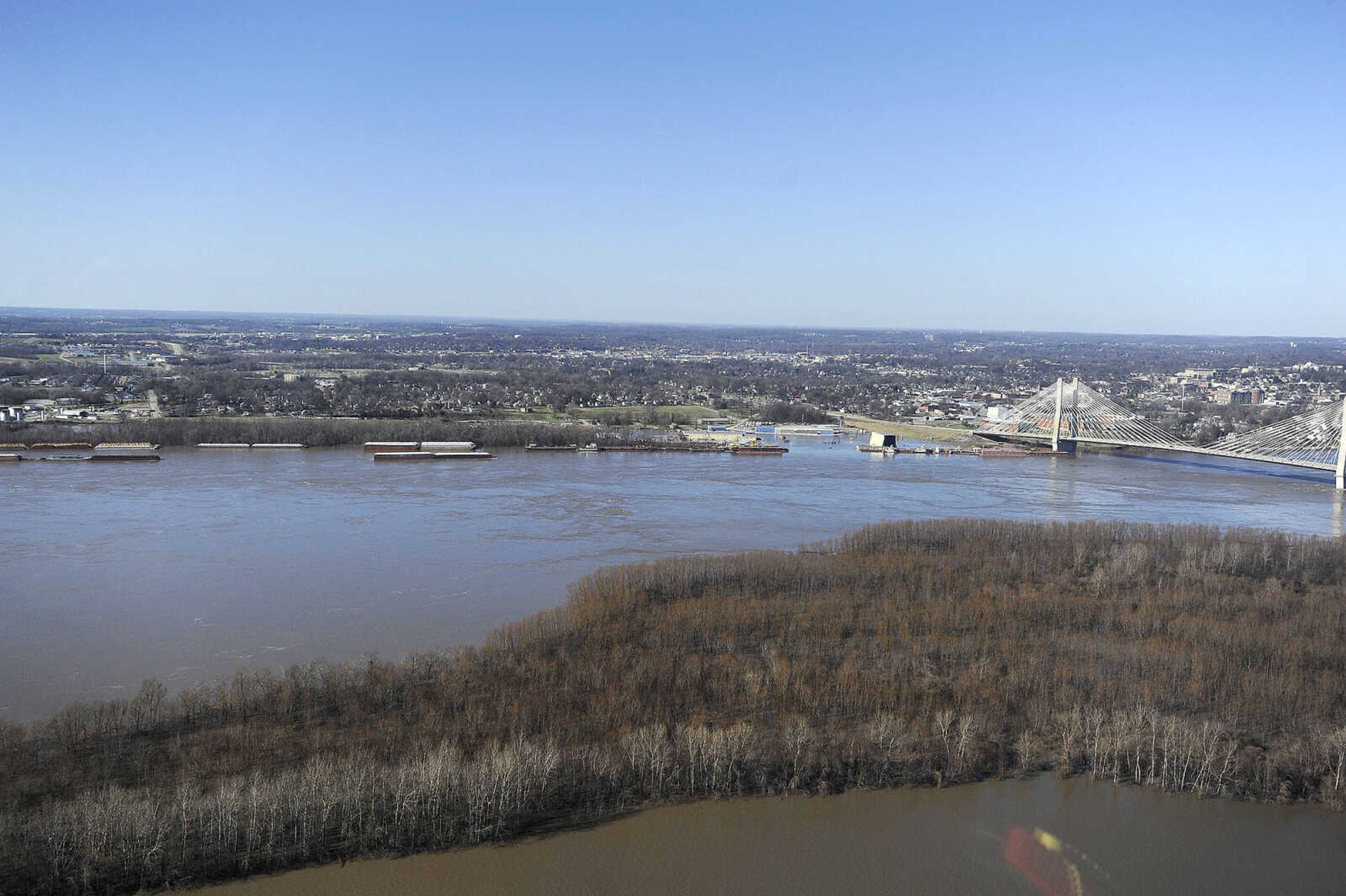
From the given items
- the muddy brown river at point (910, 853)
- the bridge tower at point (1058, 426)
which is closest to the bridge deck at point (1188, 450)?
the bridge tower at point (1058, 426)

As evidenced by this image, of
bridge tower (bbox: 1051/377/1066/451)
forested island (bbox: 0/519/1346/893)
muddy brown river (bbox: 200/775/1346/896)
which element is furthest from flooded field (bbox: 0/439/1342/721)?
muddy brown river (bbox: 200/775/1346/896)

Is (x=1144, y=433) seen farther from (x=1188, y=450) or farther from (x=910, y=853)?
(x=910, y=853)

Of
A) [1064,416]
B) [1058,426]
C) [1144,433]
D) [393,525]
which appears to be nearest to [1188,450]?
[1144,433]

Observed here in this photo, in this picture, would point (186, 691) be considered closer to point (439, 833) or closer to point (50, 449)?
point (439, 833)

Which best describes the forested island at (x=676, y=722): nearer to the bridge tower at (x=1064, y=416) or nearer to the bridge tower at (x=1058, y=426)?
the bridge tower at (x=1058, y=426)

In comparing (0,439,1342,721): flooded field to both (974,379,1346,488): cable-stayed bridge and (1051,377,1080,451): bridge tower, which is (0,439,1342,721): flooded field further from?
(1051,377,1080,451): bridge tower

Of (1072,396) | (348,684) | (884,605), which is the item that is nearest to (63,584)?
(348,684)
